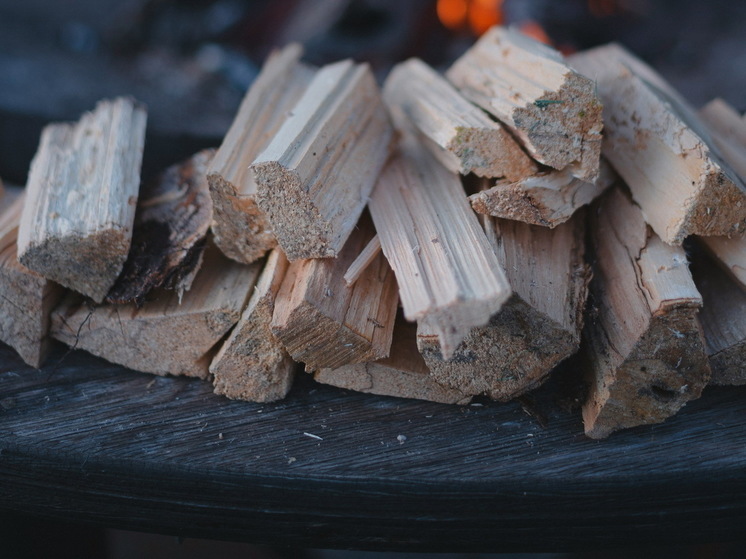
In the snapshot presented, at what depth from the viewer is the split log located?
180 cm

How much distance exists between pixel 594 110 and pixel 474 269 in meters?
0.49

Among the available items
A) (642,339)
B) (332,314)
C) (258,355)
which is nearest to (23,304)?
(258,355)

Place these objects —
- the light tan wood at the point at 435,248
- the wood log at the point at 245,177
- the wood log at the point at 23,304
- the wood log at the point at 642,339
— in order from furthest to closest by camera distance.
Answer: the wood log at the point at 23,304 → the wood log at the point at 245,177 → the wood log at the point at 642,339 → the light tan wood at the point at 435,248

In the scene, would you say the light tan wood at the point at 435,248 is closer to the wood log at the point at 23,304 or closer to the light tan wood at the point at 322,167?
the light tan wood at the point at 322,167

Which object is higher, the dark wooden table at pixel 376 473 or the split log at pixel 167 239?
the split log at pixel 167 239

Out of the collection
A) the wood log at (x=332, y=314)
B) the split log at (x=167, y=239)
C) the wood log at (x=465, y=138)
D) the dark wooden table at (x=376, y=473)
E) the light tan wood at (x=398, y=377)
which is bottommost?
the dark wooden table at (x=376, y=473)

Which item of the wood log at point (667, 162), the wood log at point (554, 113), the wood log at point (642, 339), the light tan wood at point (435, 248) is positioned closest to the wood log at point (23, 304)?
the light tan wood at point (435, 248)

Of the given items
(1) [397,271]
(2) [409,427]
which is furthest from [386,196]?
(2) [409,427]

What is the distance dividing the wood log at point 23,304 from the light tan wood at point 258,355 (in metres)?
0.49

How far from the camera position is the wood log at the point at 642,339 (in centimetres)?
159

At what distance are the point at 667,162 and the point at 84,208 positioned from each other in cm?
150

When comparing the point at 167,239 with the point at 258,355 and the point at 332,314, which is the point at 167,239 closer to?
the point at 258,355

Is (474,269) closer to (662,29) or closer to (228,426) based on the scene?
(228,426)

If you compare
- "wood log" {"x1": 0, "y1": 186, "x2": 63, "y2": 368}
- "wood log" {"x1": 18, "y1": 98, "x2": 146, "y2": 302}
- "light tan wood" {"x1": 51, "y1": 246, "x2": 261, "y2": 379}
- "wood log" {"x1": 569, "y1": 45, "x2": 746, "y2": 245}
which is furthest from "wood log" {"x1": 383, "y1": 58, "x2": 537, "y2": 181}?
"wood log" {"x1": 0, "y1": 186, "x2": 63, "y2": 368}
